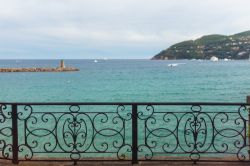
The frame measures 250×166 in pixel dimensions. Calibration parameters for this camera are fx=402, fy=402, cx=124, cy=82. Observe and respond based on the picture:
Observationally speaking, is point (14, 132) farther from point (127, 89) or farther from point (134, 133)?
point (127, 89)

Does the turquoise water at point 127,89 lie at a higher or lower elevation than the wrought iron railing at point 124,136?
lower

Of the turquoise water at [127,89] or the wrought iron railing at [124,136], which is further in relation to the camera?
the turquoise water at [127,89]

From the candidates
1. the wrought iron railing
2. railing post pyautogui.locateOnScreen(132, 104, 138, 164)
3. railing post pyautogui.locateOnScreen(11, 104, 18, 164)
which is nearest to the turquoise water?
the wrought iron railing

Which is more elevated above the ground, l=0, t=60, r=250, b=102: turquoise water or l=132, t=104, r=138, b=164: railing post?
l=132, t=104, r=138, b=164: railing post

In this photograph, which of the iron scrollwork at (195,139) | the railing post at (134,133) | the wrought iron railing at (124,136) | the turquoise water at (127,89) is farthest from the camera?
the turquoise water at (127,89)

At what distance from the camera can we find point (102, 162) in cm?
702

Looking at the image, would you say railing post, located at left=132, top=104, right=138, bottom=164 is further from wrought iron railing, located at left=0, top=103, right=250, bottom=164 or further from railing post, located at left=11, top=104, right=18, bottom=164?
railing post, located at left=11, top=104, right=18, bottom=164

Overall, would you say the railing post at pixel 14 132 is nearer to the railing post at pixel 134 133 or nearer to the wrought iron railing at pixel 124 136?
the wrought iron railing at pixel 124 136

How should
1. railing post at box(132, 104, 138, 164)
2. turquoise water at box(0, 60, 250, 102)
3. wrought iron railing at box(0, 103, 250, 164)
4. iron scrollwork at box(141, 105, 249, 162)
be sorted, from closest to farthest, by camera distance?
railing post at box(132, 104, 138, 164) < wrought iron railing at box(0, 103, 250, 164) < iron scrollwork at box(141, 105, 249, 162) < turquoise water at box(0, 60, 250, 102)

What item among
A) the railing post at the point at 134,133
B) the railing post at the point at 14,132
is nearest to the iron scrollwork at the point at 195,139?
the railing post at the point at 134,133

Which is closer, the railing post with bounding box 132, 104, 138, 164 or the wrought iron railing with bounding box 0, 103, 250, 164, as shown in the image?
the railing post with bounding box 132, 104, 138, 164

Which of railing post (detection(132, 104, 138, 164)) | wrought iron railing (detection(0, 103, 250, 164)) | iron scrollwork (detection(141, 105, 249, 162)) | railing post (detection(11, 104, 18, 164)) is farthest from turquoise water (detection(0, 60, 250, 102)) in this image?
railing post (detection(11, 104, 18, 164))

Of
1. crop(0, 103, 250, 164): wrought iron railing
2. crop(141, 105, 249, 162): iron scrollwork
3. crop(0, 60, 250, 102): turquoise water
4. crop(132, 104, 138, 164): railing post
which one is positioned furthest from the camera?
crop(0, 60, 250, 102): turquoise water

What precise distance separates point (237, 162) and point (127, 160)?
188 cm
